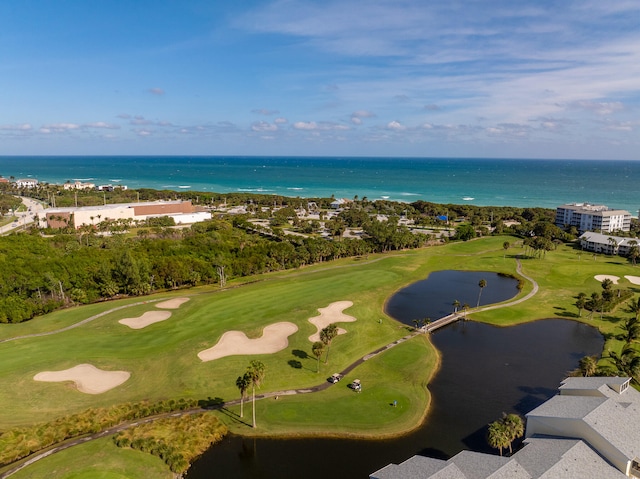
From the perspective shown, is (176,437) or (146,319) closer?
(176,437)

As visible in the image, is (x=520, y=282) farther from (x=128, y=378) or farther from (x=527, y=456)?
(x=128, y=378)

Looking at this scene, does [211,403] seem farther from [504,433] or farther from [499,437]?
[504,433]

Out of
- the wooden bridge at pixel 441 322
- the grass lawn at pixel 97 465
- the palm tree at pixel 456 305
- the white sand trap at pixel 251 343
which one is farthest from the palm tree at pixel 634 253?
the grass lawn at pixel 97 465

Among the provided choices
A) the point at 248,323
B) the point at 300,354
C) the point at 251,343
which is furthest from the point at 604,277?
the point at 251,343

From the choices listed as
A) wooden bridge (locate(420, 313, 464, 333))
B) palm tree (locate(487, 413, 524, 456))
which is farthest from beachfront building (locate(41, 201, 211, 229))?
palm tree (locate(487, 413, 524, 456))

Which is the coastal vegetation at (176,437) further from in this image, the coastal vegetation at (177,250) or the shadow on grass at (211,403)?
the coastal vegetation at (177,250)

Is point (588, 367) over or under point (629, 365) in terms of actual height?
under

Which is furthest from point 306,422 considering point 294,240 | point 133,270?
point 294,240
